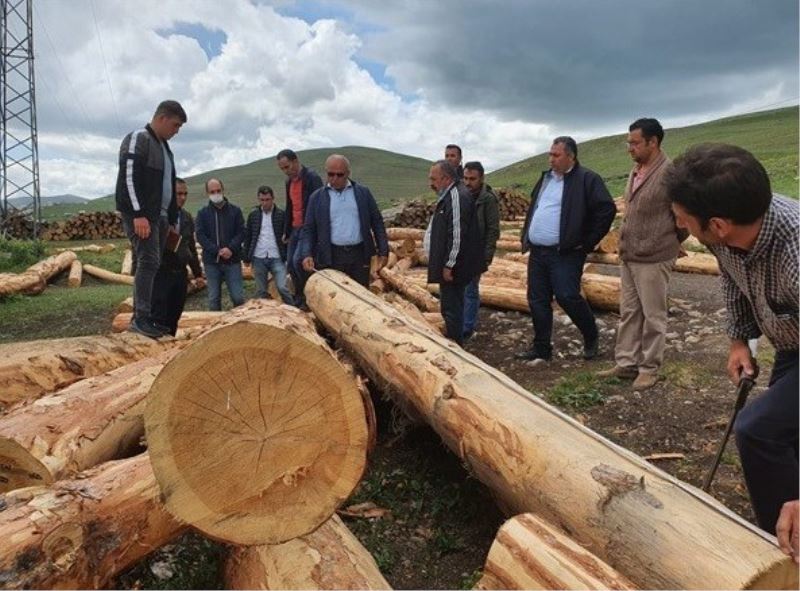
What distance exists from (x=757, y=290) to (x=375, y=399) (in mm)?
3138

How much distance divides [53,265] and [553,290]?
11671mm

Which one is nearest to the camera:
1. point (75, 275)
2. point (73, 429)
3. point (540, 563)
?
point (540, 563)

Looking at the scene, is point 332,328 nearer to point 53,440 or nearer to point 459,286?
point 459,286

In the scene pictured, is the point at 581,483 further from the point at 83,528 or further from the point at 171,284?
the point at 171,284

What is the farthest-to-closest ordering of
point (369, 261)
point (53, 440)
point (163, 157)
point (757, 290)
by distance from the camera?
point (369, 261) → point (163, 157) → point (53, 440) → point (757, 290)

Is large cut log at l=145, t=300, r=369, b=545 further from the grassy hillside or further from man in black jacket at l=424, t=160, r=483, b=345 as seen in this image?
the grassy hillside

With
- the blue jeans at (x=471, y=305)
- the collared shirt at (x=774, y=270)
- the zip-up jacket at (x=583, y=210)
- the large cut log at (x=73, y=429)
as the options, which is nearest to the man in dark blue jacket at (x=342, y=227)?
the blue jeans at (x=471, y=305)

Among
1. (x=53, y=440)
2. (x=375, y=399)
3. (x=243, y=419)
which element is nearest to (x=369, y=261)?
(x=375, y=399)

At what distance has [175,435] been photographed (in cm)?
245

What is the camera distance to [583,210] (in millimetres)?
5633

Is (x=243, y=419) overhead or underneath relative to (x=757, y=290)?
underneath

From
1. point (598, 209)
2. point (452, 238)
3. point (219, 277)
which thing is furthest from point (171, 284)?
point (598, 209)

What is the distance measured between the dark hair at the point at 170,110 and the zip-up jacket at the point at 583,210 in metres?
3.48

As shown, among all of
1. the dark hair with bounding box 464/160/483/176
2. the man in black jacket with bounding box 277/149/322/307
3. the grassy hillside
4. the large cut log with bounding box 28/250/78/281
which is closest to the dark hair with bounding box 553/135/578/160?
the dark hair with bounding box 464/160/483/176
